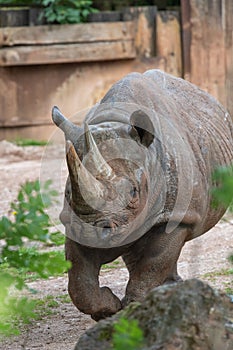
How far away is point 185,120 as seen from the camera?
6445mm

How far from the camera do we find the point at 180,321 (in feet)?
10.5

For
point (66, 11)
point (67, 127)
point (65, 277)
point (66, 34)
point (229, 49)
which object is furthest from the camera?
point (66, 11)

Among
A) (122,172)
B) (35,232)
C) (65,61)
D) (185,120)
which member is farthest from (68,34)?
(35,232)

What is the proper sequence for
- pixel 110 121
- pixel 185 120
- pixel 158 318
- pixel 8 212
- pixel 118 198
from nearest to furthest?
1. pixel 158 318
2. pixel 118 198
3. pixel 110 121
4. pixel 185 120
5. pixel 8 212

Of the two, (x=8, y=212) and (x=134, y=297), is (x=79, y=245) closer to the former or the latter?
(x=134, y=297)

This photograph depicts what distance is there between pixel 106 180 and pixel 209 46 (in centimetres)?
844

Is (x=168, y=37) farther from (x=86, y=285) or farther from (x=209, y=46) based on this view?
(x=86, y=285)

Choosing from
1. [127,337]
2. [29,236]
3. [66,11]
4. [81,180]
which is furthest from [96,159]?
[66,11]

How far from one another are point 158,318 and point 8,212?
641 cm

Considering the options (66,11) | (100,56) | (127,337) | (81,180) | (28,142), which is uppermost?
(127,337)

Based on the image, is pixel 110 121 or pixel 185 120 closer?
pixel 110 121

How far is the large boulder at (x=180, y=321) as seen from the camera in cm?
317

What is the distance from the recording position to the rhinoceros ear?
19.0 ft

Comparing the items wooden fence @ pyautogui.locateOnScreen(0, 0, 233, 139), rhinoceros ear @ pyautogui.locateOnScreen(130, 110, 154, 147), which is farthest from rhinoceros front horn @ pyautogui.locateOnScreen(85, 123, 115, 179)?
wooden fence @ pyautogui.locateOnScreen(0, 0, 233, 139)
